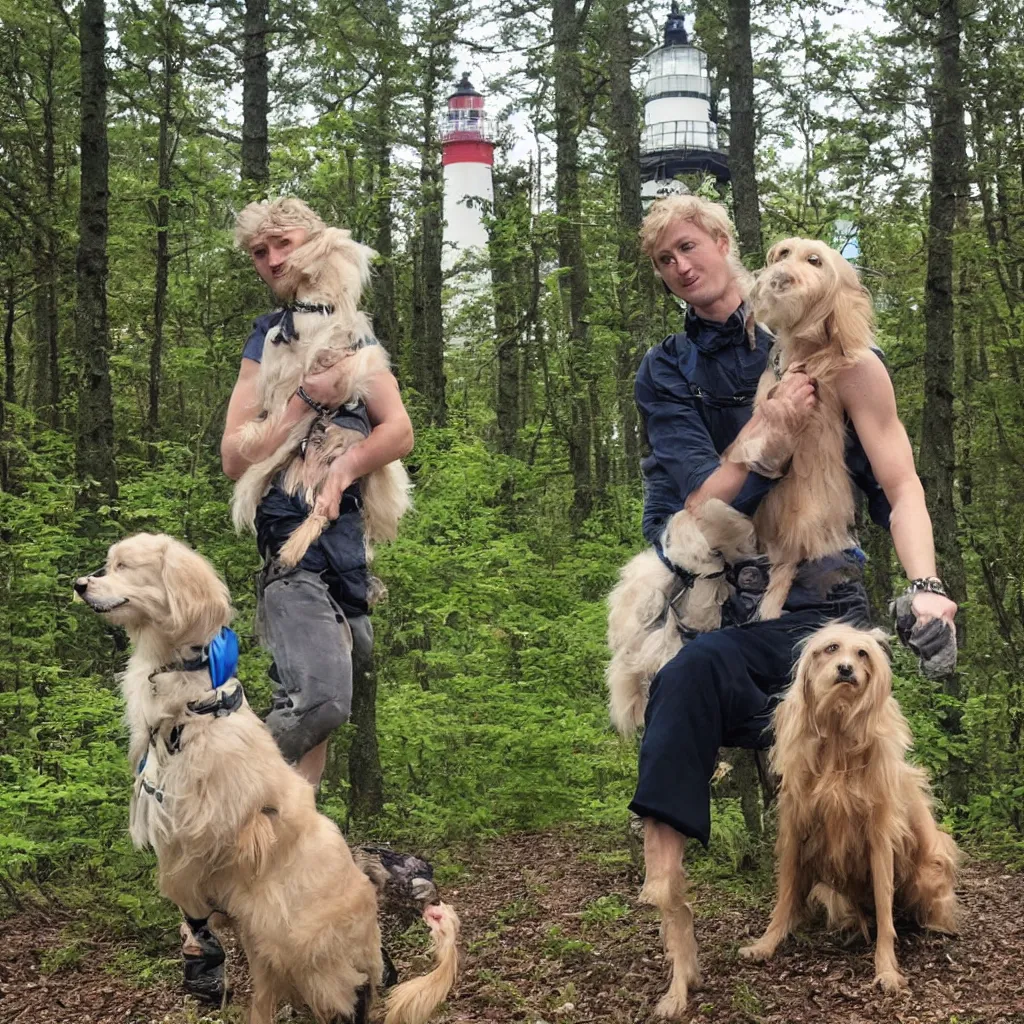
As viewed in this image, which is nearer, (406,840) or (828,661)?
(828,661)

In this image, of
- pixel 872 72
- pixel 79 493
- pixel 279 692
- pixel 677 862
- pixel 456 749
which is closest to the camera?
pixel 677 862

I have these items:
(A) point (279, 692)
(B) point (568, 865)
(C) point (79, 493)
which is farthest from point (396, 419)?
(C) point (79, 493)

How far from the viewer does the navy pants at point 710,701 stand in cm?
353

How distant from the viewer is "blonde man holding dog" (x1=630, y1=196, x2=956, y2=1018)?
11.5 ft

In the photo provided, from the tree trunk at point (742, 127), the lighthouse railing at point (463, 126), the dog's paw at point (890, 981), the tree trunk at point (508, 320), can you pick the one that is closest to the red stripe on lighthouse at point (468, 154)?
the lighthouse railing at point (463, 126)

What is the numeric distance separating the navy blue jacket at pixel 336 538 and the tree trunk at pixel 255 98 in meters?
4.37

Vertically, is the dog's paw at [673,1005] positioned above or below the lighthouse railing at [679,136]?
below

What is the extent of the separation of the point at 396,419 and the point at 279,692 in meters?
1.10

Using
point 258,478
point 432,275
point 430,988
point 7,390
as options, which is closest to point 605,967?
point 430,988

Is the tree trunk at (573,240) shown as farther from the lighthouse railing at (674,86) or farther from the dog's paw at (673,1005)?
the lighthouse railing at (674,86)

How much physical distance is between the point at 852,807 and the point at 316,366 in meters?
→ 2.46

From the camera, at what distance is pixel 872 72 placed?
10602 mm

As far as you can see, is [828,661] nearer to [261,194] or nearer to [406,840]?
[406,840]

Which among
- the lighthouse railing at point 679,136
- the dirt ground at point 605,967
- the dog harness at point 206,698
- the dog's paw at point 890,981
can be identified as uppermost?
the lighthouse railing at point 679,136
